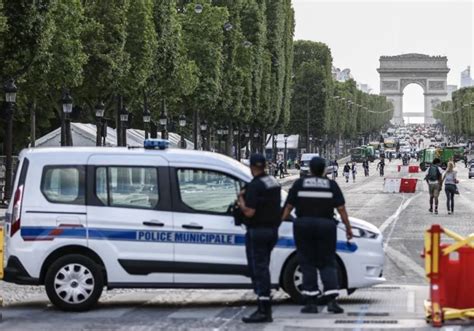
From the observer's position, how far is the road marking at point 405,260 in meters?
19.5

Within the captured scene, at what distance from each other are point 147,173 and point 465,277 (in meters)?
3.94

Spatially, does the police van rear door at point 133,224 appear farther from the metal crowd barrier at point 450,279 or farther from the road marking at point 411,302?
the metal crowd barrier at point 450,279

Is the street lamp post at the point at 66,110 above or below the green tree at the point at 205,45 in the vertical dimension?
below

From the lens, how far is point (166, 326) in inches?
519

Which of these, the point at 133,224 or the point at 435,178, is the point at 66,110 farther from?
the point at 133,224

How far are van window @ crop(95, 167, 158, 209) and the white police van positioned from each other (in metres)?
0.01

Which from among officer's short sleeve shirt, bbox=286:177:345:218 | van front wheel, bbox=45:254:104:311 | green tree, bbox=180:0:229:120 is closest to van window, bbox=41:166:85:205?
van front wheel, bbox=45:254:104:311

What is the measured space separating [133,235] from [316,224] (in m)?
2.37

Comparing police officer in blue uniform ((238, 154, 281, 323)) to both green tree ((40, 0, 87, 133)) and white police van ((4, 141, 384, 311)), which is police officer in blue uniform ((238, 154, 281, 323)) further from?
green tree ((40, 0, 87, 133))

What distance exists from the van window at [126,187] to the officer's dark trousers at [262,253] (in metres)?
1.74

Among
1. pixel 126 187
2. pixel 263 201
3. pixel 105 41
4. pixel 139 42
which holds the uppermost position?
pixel 139 42

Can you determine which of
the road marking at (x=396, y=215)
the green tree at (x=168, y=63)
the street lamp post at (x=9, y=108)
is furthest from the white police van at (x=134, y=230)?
the green tree at (x=168, y=63)

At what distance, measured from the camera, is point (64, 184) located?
14.8m

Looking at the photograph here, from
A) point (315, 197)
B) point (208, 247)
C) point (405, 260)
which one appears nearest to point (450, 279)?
point (315, 197)
